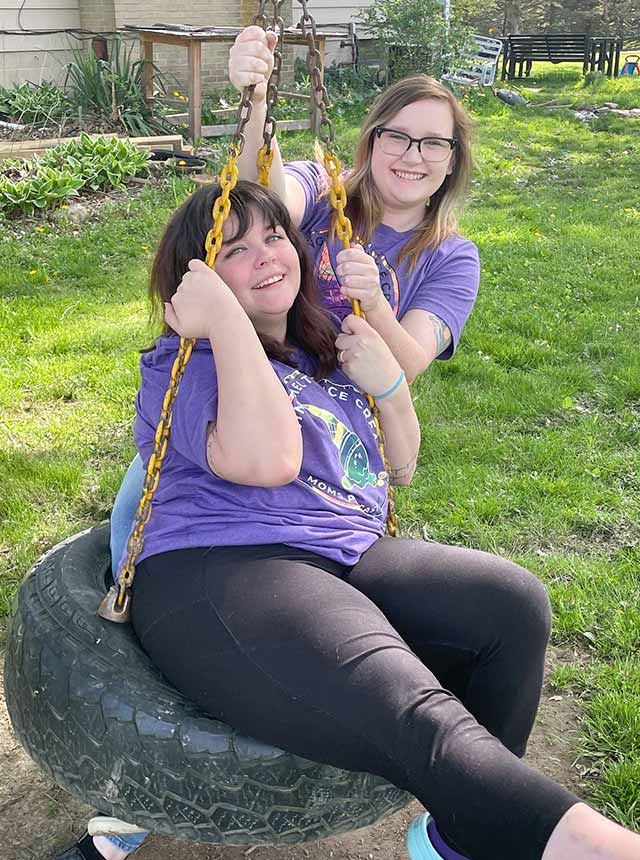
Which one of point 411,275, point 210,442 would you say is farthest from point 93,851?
point 411,275

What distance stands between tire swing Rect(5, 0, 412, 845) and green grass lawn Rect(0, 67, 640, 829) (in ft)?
3.09

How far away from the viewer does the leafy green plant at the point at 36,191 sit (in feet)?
22.6

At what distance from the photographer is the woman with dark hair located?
5.33 ft

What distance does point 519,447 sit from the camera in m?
4.18

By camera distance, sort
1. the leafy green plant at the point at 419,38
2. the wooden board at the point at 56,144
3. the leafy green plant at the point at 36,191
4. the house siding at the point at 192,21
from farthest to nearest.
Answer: the leafy green plant at the point at 419,38
the house siding at the point at 192,21
the wooden board at the point at 56,144
the leafy green plant at the point at 36,191

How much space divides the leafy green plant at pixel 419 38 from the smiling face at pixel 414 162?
1063 centimetres

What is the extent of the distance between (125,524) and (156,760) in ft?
1.98

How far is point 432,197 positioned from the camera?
2672mm

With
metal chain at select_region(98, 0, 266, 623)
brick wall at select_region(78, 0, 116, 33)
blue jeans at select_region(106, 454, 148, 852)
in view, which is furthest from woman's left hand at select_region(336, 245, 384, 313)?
brick wall at select_region(78, 0, 116, 33)

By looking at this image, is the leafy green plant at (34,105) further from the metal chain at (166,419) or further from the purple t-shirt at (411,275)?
the metal chain at (166,419)

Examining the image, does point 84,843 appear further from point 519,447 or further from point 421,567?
point 519,447

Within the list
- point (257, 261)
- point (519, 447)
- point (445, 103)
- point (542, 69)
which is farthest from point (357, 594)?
point (542, 69)

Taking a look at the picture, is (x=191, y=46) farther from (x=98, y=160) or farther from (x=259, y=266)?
(x=259, y=266)

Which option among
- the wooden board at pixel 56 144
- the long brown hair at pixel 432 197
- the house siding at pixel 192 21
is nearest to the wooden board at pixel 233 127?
the wooden board at pixel 56 144
